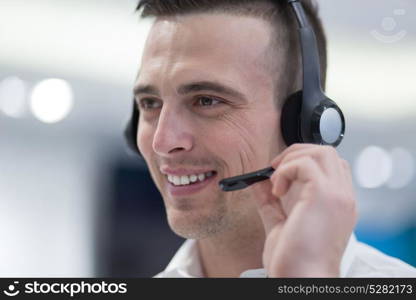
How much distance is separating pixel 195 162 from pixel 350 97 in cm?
155

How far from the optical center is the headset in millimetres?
1222

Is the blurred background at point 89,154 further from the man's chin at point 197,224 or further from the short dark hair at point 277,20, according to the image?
the man's chin at point 197,224

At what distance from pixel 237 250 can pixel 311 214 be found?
0.54m

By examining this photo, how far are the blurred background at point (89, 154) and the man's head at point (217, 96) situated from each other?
4.35ft

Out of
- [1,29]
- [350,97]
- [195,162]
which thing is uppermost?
[1,29]

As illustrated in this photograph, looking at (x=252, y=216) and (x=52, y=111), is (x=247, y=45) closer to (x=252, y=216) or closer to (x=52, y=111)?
(x=252, y=216)

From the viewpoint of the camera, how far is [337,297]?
1.05 meters

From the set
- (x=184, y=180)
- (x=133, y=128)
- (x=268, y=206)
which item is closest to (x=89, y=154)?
(x=133, y=128)

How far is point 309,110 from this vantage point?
1.24 metres

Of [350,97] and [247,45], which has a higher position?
[350,97]

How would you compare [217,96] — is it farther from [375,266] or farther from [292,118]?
[375,266]

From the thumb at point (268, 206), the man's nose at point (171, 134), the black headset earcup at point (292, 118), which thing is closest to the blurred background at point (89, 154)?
the black headset earcup at point (292, 118)

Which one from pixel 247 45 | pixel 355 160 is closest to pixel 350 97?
pixel 355 160

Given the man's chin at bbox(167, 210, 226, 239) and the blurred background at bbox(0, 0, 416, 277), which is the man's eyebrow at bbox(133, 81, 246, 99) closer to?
the man's chin at bbox(167, 210, 226, 239)
